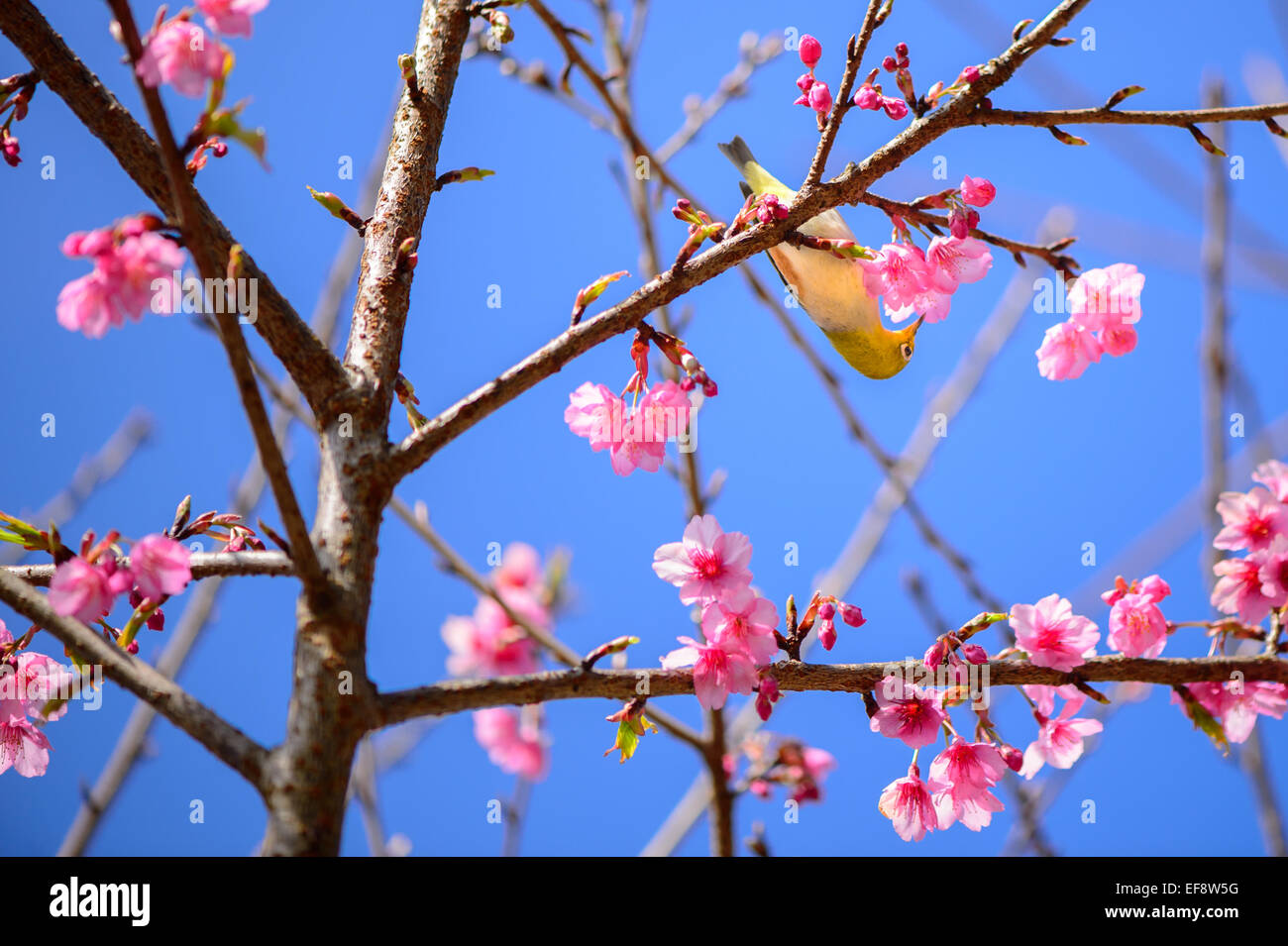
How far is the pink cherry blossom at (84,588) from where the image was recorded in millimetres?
1470

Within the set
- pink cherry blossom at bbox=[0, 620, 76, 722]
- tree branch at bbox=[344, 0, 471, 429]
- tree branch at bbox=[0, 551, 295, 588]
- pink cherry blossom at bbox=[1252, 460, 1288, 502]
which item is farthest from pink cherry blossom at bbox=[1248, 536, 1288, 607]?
pink cherry blossom at bbox=[0, 620, 76, 722]

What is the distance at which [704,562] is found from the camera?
1856mm

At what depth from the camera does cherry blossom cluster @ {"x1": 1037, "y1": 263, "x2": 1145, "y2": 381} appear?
2.12 meters

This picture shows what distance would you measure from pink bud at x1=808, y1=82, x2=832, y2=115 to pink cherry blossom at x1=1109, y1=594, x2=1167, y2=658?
3.70 feet

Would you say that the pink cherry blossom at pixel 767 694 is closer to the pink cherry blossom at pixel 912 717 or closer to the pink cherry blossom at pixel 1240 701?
the pink cherry blossom at pixel 912 717

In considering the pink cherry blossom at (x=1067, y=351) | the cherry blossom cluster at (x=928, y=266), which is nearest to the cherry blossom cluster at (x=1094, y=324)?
the pink cherry blossom at (x=1067, y=351)

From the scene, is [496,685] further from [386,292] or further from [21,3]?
[21,3]

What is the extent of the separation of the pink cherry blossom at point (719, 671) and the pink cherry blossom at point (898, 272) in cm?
78

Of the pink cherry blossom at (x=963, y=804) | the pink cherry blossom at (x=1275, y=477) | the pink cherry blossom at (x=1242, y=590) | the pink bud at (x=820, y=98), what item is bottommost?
the pink cherry blossom at (x=963, y=804)

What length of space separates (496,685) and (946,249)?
116 cm

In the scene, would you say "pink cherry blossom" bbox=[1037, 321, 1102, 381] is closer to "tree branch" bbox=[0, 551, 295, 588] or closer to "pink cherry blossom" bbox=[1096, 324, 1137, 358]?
"pink cherry blossom" bbox=[1096, 324, 1137, 358]

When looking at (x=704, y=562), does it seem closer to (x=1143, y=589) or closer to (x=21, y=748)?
(x=1143, y=589)
